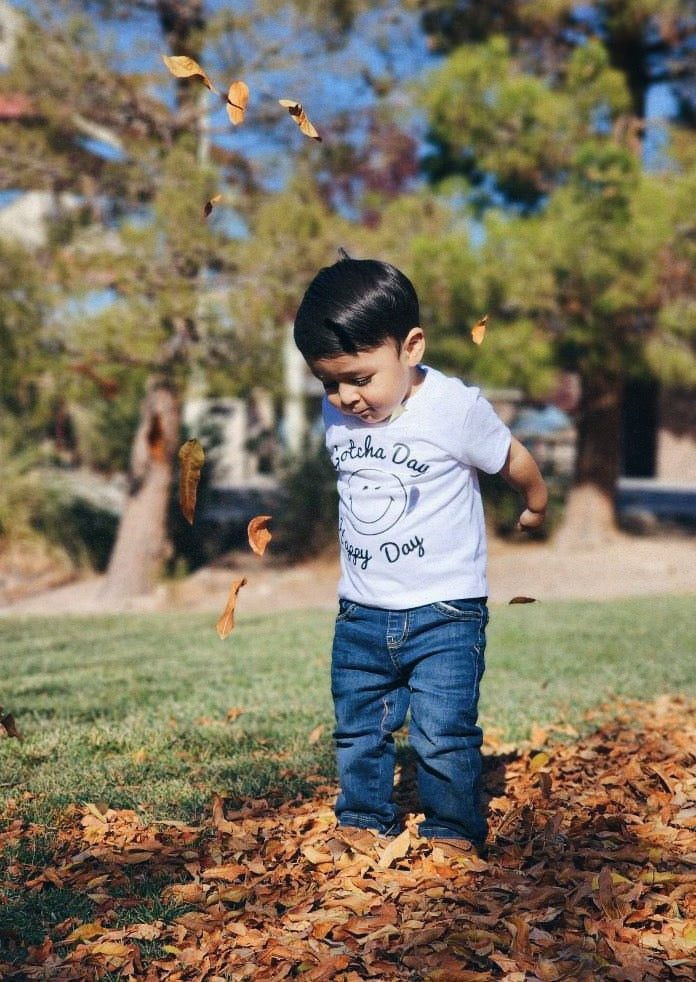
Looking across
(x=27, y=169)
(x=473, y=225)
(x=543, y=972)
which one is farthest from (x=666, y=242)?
(x=543, y=972)

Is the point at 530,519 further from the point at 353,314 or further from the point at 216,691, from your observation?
the point at 216,691

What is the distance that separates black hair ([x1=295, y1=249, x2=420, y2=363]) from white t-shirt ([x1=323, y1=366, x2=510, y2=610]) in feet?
0.75

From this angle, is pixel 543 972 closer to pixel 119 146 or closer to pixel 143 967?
pixel 143 967

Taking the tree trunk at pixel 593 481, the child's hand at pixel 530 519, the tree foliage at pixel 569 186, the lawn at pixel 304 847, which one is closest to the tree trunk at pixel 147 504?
the tree foliage at pixel 569 186

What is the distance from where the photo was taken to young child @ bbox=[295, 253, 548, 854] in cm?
289

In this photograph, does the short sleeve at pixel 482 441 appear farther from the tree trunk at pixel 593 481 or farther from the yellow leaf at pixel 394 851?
the tree trunk at pixel 593 481

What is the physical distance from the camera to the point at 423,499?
9.70 ft

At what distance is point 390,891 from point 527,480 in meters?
1.15

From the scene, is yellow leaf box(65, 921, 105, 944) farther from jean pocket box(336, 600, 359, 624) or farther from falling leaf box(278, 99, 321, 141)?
falling leaf box(278, 99, 321, 141)

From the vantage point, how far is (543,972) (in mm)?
2264

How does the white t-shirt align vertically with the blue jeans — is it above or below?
above

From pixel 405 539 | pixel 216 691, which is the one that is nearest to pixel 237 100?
pixel 405 539

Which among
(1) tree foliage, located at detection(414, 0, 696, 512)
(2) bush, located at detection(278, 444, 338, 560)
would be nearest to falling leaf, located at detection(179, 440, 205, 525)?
(1) tree foliage, located at detection(414, 0, 696, 512)

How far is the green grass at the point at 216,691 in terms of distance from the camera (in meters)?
3.66
